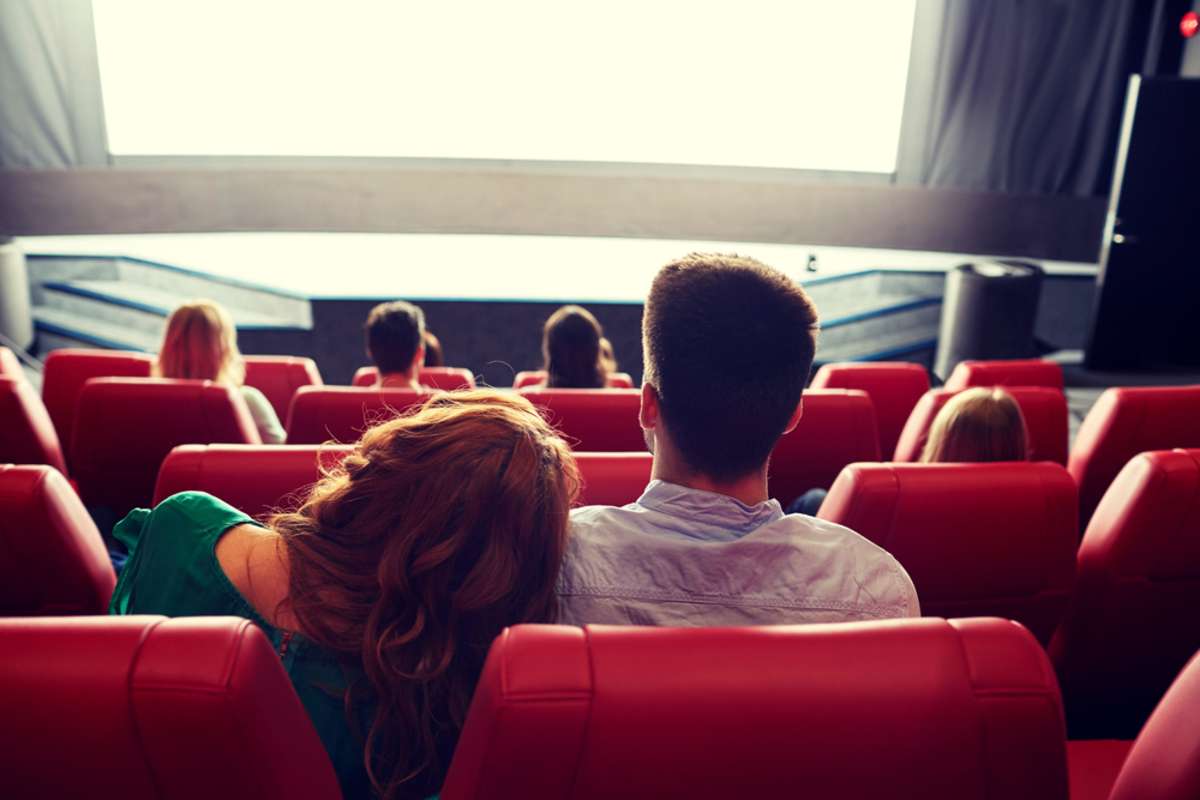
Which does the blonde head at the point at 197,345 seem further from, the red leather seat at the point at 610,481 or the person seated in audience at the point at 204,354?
the red leather seat at the point at 610,481

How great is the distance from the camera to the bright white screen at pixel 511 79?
20.2 ft

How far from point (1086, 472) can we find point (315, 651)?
194 cm

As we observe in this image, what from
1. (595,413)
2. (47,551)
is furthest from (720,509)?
(595,413)

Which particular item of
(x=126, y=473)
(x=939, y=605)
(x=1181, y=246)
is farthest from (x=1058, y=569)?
(x=1181, y=246)

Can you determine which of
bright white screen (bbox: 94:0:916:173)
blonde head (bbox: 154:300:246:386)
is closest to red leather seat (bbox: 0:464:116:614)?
blonde head (bbox: 154:300:246:386)

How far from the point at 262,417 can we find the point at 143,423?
2.00ft

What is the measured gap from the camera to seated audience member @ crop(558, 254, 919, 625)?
974 millimetres

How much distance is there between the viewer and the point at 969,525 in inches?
59.9

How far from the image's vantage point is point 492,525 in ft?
3.09

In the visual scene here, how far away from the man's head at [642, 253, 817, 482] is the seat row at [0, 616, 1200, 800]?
12.9 inches

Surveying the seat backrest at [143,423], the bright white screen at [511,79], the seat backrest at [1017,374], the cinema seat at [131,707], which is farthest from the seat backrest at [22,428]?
the bright white screen at [511,79]

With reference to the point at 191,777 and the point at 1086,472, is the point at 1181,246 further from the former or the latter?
the point at 191,777

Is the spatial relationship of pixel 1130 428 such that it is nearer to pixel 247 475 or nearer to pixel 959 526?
pixel 959 526

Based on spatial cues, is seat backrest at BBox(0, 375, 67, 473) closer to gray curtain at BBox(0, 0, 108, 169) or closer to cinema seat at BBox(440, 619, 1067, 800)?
cinema seat at BBox(440, 619, 1067, 800)
